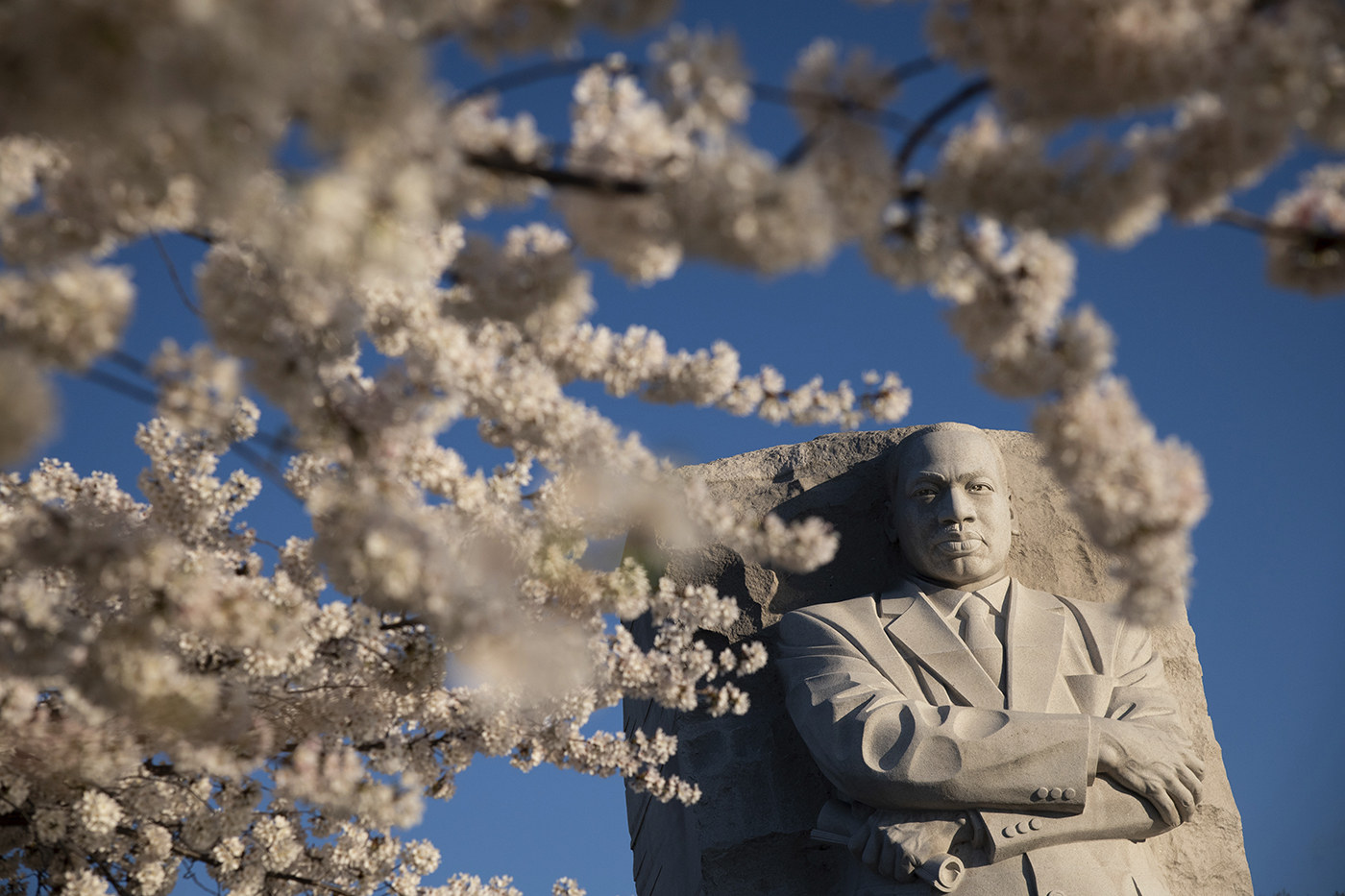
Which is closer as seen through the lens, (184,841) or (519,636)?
(519,636)

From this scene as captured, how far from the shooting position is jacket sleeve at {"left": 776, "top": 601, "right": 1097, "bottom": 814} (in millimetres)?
3133

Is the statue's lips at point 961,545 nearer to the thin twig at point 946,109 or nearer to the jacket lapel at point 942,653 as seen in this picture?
the jacket lapel at point 942,653

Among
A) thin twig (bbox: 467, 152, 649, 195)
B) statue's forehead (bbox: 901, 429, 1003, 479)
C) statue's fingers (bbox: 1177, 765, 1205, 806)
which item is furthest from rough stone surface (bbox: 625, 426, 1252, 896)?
thin twig (bbox: 467, 152, 649, 195)

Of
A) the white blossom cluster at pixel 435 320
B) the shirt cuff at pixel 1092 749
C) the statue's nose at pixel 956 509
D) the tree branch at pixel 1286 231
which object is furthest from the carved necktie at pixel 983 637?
the tree branch at pixel 1286 231

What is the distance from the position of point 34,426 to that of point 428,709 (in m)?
2.10

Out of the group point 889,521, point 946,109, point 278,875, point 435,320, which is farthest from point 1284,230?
point 278,875

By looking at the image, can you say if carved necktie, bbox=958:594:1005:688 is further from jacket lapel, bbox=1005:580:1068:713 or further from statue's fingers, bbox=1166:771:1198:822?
statue's fingers, bbox=1166:771:1198:822

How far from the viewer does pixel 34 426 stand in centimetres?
137

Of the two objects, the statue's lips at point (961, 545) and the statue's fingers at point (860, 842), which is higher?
the statue's lips at point (961, 545)

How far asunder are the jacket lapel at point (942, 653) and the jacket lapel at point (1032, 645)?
3.5 inches

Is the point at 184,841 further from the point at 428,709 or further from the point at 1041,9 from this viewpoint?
the point at 1041,9

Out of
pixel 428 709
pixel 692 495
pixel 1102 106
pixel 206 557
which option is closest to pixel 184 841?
pixel 428 709

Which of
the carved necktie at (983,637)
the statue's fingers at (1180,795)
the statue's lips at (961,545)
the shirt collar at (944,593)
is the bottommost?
the statue's fingers at (1180,795)

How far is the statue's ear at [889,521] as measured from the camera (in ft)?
13.8
